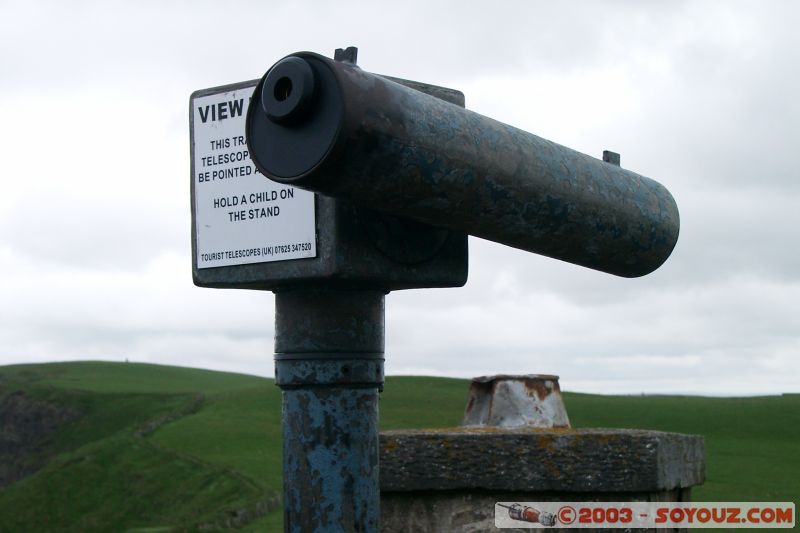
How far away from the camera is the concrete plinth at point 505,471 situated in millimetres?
4340

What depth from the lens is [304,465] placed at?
2271 millimetres

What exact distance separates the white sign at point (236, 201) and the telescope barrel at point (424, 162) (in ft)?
1.18

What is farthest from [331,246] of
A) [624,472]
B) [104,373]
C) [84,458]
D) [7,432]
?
[104,373]

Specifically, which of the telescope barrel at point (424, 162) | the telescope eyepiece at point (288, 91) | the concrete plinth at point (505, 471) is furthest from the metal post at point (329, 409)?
the concrete plinth at point (505, 471)

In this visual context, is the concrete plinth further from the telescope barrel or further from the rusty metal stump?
the telescope barrel

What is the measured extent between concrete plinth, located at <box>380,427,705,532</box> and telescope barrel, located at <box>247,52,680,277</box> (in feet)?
6.92

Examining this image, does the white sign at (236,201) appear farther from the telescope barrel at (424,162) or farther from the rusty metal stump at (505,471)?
the rusty metal stump at (505,471)

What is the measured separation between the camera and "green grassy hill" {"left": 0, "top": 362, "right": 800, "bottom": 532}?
18094mm

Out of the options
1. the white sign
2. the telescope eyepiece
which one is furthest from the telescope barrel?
the white sign

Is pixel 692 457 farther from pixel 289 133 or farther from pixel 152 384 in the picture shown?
pixel 152 384

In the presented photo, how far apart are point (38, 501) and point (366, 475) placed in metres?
23.4

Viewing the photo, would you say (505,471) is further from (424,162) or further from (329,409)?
(424,162)

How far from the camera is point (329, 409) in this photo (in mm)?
2279

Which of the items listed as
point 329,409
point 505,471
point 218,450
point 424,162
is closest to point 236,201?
point 329,409
